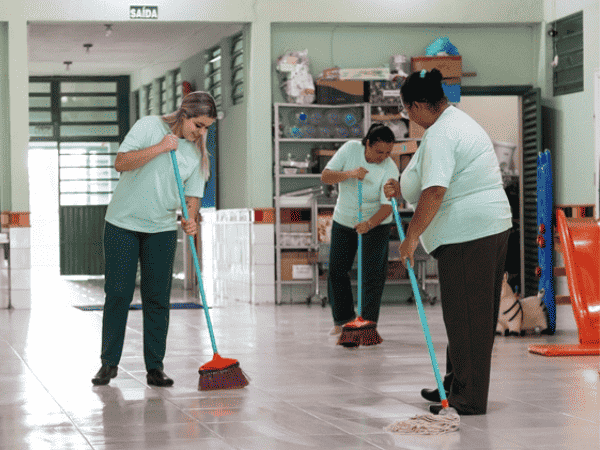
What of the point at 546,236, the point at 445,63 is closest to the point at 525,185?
the point at 445,63

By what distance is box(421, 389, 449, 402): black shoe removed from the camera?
390cm

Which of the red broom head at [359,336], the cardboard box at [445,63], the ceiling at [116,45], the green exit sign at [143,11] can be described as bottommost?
the red broom head at [359,336]

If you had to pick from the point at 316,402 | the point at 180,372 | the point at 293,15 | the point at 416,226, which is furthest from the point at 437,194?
the point at 293,15

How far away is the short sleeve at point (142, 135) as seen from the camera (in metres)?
4.31

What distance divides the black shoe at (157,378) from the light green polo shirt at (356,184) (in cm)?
202

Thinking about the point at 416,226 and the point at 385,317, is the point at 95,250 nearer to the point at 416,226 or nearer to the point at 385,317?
the point at 385,317

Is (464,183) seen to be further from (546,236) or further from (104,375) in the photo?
(546,236)

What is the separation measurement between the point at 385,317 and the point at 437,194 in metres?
4.56

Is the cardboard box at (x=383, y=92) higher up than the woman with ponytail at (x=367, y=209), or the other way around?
the cardboard box at (x=383, y=92)

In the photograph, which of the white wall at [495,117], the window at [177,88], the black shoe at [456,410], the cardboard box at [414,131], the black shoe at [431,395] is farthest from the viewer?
the window at [177,88]

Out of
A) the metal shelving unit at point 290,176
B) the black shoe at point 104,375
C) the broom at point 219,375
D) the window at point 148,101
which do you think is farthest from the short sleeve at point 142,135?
the window at point 148,101

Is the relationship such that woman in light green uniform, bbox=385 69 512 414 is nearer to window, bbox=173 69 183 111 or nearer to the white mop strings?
the white mop strings

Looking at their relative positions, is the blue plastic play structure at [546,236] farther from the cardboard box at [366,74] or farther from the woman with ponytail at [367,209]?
the cardboard box at [366,74]

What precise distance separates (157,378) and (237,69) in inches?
236
